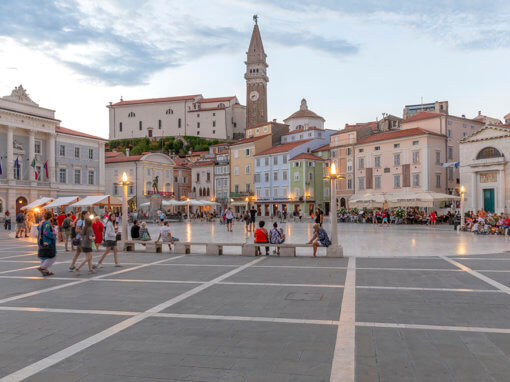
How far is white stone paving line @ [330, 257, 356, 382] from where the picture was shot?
4.45 metres

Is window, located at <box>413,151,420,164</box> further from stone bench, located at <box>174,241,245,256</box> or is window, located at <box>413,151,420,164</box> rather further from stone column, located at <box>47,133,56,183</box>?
stone column, located at <box>47,133,56,183</box>

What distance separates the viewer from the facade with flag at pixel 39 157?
48.5 metres

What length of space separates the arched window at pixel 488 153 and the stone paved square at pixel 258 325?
31.9 m

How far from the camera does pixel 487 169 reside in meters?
39.8

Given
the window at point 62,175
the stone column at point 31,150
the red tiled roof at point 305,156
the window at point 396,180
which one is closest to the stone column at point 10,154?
the stone column at point 31,150

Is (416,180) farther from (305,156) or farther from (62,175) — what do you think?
(62,175)

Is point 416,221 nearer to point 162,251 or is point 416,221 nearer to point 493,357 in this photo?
point 162,251

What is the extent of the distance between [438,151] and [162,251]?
40273mm

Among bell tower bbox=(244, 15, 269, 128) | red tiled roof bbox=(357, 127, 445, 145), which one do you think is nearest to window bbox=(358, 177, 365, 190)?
red tiled roof bbox=(357, 127, 445, 145)

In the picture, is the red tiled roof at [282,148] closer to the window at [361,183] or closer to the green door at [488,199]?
the window at [361,183]

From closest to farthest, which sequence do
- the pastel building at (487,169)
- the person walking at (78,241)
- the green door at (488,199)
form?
the person walking at (78,241), the pastel building at (487,169), the green door at (488,199)

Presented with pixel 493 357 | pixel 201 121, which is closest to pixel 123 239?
pixel 493 357

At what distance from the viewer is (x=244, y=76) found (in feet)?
365

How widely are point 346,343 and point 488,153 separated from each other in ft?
131
